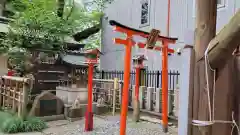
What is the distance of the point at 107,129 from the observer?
23.1 feet

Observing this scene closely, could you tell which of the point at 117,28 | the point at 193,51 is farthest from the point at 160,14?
the point at 193,51

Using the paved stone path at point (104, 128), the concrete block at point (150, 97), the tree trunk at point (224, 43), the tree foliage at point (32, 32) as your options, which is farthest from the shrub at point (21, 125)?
the tree trunk at point (224, 43)

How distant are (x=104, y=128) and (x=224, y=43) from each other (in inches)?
230

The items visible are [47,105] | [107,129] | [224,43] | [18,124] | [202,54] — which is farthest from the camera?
[47,105]

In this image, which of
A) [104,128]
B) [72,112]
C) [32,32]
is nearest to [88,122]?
[104,128]

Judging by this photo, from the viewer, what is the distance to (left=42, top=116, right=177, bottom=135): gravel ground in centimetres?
664

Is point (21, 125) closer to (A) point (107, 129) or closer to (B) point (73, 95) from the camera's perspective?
(A) point (107, 129)

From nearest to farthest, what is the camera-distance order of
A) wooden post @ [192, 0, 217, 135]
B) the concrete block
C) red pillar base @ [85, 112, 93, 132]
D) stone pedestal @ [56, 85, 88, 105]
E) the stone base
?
1. wooden post @ [192, 0, 217, 135]
2. red pillar base @ [85, 112, 93, 132]
3. the stone base
4. the concrete block
5. stone pedestal @ [56, 85, 88, 105]

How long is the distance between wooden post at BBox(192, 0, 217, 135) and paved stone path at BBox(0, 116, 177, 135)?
4797 millimetres

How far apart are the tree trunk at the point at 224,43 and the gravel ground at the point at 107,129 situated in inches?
200

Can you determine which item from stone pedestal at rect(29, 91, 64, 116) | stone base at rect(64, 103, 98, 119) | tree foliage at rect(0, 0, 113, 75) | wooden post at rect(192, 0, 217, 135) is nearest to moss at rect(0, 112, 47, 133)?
stone pedestal at rect(29, 91, 64, 116)

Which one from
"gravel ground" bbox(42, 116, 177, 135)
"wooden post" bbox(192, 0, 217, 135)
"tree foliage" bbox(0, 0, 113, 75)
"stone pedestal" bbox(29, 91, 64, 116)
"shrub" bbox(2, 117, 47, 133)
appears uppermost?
"tree foliage" bbox(0, 0, 113, 75)

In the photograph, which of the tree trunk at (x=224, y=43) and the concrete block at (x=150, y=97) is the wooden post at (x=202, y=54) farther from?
the concrete block at (x=150, y=97)

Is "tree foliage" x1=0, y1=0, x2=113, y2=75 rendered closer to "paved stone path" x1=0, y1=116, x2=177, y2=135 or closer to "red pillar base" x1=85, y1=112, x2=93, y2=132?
"paved stone path" x1=0, y1=116, x2=177, y2=135
